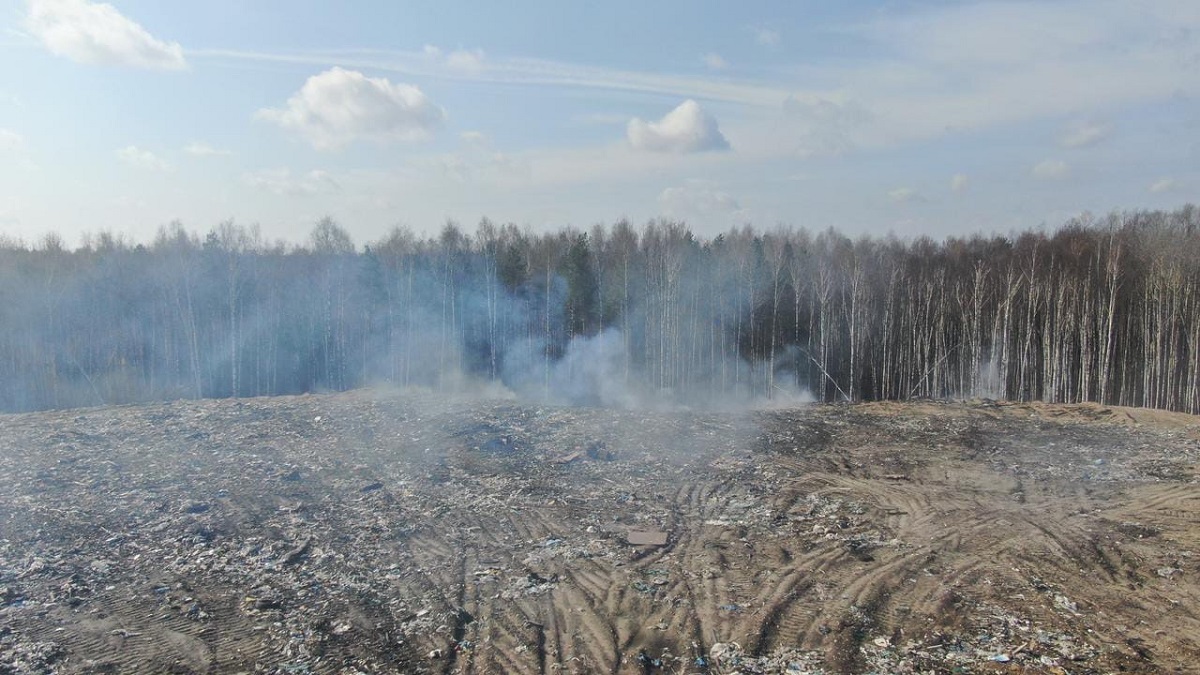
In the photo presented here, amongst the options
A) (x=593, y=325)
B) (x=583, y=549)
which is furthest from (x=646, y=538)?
(x=593, y=325)

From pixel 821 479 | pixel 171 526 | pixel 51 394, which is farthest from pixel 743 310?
pixel 51 394

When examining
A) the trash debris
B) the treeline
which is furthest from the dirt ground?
the treeline

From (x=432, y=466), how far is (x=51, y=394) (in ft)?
83.3

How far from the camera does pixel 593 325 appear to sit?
102ft

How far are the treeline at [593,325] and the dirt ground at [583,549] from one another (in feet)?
44.0

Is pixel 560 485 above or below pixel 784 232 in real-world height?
below

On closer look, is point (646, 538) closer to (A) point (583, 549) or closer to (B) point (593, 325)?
(A) point (583, 549)

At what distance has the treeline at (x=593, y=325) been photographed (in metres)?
29.3

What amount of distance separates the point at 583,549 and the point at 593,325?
70.1 feet

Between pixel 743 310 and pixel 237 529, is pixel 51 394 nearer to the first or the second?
pixel 237 529

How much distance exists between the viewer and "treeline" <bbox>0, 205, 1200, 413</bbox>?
2933 cm

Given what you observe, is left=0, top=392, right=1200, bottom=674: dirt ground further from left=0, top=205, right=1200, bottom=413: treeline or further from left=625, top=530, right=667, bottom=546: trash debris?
left=0, top=205, right=1200, bottom=413: treeline

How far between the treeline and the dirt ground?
1342cm

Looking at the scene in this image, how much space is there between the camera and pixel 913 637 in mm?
7465
